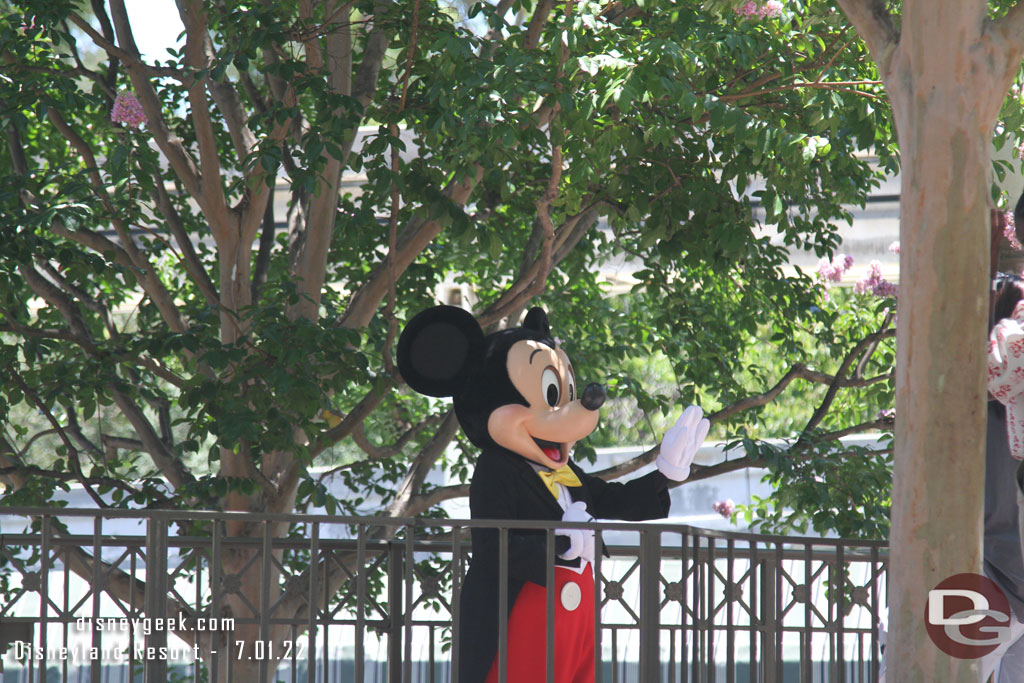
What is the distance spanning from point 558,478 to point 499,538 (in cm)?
55

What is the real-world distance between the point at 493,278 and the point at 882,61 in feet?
17.1

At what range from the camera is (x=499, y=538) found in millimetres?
4141

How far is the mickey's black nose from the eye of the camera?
4.37 meters

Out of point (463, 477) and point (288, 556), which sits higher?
point (463, 477)

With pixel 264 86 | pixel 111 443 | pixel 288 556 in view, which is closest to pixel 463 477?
pixel 288 556

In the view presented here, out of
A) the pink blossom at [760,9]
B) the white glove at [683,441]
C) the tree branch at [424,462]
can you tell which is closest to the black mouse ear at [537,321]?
the white glove at [683,441]

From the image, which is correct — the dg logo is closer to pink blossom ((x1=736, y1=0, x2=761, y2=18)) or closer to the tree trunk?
the tree trunk

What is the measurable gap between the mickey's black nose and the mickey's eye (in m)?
0.27

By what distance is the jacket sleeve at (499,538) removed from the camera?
4.22m

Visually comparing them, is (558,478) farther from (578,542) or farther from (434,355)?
(434,355)

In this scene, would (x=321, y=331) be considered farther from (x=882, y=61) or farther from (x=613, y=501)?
(x=882, y=61)

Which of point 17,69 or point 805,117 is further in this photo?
point 805,117

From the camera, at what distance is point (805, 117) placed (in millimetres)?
5820

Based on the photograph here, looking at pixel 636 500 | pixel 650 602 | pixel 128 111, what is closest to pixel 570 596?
pixel 650 602
